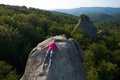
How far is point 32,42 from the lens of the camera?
5919 cm

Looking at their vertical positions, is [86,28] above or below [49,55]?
below

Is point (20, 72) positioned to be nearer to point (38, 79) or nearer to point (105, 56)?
point (105, 56)

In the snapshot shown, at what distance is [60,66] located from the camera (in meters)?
19.7

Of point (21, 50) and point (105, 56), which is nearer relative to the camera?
point (21, 50)

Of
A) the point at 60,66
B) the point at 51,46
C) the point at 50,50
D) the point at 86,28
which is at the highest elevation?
the point at 51,46

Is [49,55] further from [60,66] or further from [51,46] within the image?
[60,66]

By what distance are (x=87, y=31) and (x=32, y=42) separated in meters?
31.6

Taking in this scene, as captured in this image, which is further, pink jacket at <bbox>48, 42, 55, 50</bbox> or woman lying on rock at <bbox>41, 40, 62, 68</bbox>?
pink jacket at <bbox>48, 42, 55, 50</bbox>

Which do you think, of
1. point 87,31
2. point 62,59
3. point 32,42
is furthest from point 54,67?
point 87,31

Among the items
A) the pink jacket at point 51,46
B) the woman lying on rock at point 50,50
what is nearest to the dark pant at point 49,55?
the woman lying on rock at point 50,50

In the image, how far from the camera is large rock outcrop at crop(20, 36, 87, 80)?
19219mm

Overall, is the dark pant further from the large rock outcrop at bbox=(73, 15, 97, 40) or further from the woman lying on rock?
the large rock outcrop at bbox=(73, 15, 97, 40)

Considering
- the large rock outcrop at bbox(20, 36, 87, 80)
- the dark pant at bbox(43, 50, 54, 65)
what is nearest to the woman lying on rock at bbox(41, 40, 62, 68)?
the dark pant at bbox(43, 50, 54, 65)

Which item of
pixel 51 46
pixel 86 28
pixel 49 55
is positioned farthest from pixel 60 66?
pixel 86 28
